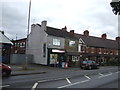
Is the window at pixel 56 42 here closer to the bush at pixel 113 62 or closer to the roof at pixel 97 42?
the roof at pixel 97 42

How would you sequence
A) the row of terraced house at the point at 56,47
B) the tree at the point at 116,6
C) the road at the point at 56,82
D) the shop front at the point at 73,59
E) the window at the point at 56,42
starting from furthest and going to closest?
the shop front at the point at 73,59 < the window at the point at 56,42 < the row of terraced house at the point at 56,47 < the road at the point at 56,82 < the tree at the point at 116,6

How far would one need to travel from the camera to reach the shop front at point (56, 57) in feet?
123

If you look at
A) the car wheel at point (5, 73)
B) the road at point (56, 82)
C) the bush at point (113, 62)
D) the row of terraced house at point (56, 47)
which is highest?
the row of terraced house at point (56, 47)

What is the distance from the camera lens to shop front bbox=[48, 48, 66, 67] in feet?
123

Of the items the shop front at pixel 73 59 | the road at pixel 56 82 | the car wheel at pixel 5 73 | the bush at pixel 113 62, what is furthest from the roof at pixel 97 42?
the car wheel at pixel 5 73

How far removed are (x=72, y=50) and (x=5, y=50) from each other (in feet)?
47.6

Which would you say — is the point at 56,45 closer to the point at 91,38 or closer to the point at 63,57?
the point at 63,57

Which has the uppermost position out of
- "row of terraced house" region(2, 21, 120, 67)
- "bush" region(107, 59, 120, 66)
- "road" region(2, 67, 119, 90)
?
"row of terraced house" region(2, 21, 120, 67)

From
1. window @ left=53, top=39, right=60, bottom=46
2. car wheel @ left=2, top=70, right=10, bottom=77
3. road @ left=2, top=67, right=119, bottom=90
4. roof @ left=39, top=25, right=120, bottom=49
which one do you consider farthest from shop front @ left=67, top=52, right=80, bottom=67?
car wheel @ left=2, top=70, right=10, bottom=77

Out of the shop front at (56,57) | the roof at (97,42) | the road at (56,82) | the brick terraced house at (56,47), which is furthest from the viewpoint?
the roof at (97,42)

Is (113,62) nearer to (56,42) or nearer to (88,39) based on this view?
(88,39)

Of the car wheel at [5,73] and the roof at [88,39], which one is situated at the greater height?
the roof at [88,39]

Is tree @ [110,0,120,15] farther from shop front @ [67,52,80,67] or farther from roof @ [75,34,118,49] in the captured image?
roof @ [75,34,118,49]

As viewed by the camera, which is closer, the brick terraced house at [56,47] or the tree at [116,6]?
the tree at [116,6]
